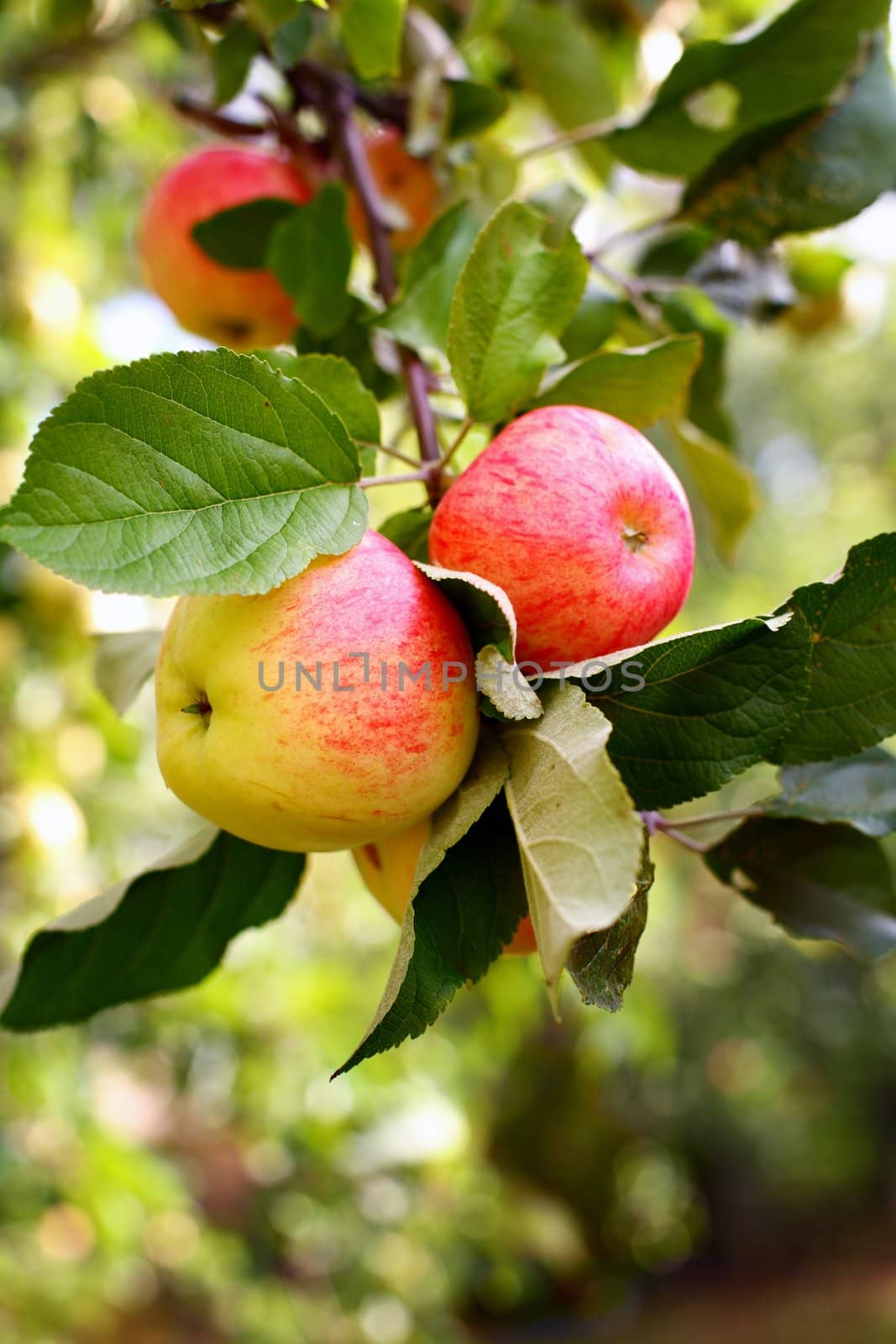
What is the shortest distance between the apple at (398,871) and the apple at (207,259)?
596 millimetres

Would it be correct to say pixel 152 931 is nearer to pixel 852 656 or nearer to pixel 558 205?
pixel 852 656

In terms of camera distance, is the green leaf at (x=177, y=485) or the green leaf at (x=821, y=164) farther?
the green leaf at (x=821, y=164)

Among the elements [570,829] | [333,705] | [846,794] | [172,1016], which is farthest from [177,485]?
[172,1016]

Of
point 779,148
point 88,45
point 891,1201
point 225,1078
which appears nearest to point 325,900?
point 225,1078

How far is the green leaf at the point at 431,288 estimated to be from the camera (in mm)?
720

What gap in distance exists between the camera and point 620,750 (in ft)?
1.74

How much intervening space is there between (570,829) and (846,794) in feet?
1.07

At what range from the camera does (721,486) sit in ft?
3.27

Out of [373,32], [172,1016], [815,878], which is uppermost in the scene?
[373,32]

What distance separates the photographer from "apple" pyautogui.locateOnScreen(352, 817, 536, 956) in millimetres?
570

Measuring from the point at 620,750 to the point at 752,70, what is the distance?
634 millimetres

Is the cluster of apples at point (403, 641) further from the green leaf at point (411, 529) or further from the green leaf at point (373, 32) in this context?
the green leaf at point (373, 32)

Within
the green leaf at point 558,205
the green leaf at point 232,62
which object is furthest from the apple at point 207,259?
the green leaf at point 558,205

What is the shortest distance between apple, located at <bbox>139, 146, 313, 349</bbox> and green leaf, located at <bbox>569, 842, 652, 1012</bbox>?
73cm
